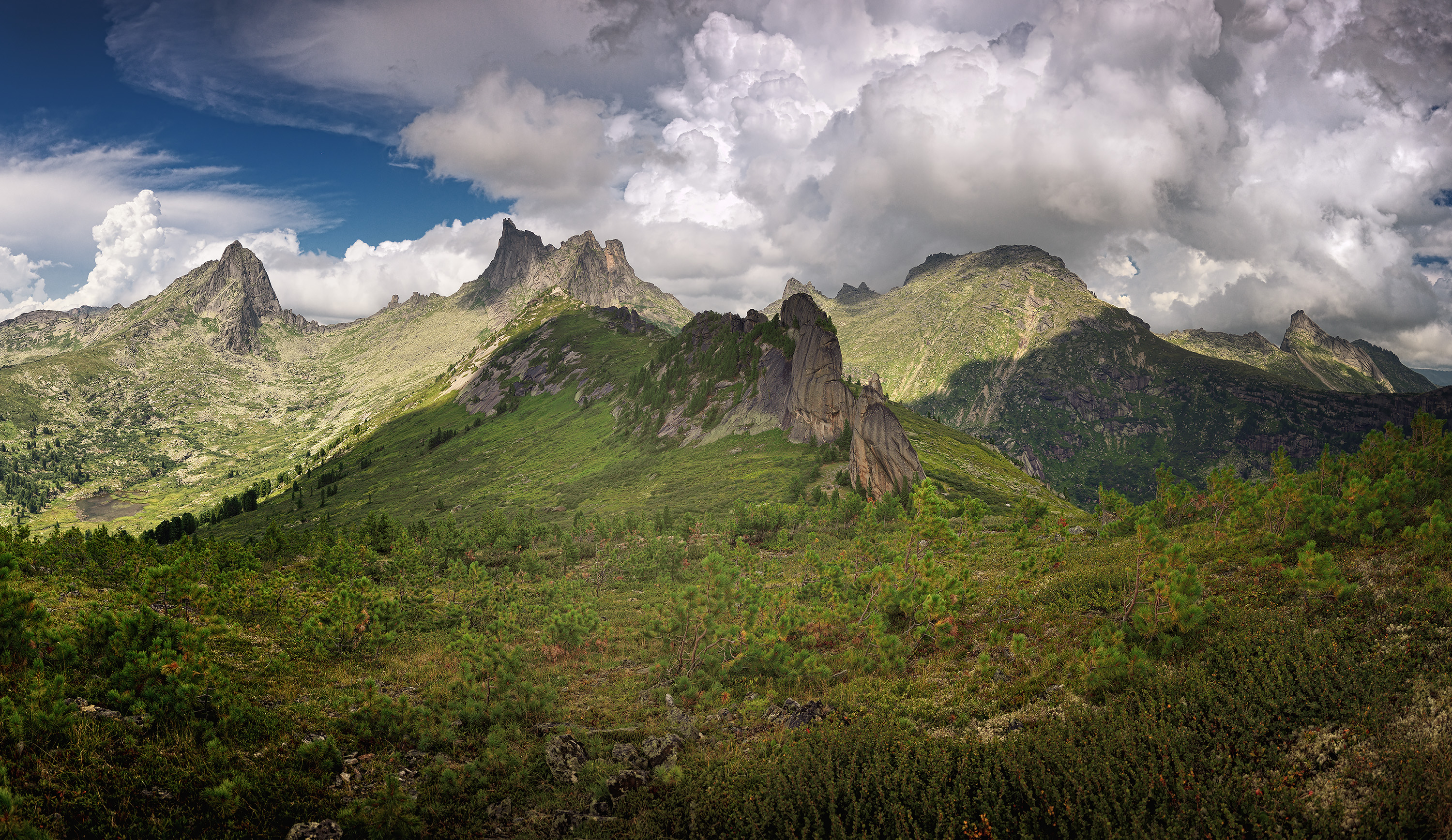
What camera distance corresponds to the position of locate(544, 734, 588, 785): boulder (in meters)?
20.4

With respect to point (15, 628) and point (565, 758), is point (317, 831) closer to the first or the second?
point (565, 758)

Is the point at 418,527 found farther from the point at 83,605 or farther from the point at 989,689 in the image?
the point at 989,689

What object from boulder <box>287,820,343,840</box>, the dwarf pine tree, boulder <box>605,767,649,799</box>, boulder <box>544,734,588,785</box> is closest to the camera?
boulder <box>287,820,343,840</box>

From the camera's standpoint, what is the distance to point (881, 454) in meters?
86.8

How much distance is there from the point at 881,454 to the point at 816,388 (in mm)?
41059

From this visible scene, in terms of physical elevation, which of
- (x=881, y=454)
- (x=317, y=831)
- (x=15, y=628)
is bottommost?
(x=317, y=831)

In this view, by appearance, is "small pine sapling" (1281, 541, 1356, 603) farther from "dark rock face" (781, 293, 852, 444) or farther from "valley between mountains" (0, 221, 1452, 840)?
"dark rock face" (781, 293, 852, 444)

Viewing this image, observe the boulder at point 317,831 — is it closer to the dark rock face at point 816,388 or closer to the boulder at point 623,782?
the boulder at point 623,782

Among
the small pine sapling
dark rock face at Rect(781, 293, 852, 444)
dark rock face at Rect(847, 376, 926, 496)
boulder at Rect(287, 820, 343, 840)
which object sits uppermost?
dark rock face at Rect(781, 293, 852, 444)

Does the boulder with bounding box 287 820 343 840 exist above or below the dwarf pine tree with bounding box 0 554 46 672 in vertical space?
below

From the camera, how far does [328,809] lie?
16.3 meters

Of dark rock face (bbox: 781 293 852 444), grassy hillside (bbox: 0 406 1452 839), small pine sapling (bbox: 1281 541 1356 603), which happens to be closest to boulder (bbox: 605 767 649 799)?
grassy hillside (bbox: 0 406 1452 839)

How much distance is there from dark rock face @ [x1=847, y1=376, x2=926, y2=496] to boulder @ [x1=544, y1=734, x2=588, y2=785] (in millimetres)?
68347

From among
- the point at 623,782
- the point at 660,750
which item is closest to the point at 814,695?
the point at 660,750
